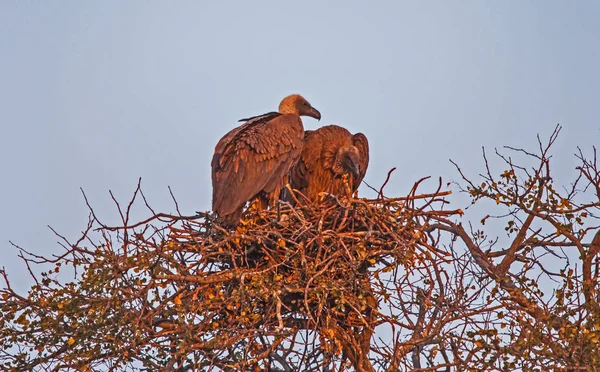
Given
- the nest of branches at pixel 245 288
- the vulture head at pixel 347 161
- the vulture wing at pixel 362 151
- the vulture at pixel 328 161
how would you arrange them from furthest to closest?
1. the vulture wing at pixel 362 151
2. the vulture at pixel 328 161
3. the vulture head at pixel 347 161
4. the nest of branches at pixel 245 288

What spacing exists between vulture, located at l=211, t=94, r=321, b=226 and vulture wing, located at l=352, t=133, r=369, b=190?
26.6 inches

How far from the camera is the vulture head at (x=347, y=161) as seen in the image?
9305 mm

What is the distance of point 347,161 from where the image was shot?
934 centimetres

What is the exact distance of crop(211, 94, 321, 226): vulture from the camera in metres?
8.46

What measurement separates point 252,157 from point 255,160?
0.04 m

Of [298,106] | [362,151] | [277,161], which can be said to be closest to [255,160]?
[277,161]

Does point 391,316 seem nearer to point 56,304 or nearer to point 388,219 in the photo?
point 388,219

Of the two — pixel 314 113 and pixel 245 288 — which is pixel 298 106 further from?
pixel 245 288

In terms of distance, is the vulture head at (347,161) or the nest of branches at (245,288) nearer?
the nest of branches at (245,288)

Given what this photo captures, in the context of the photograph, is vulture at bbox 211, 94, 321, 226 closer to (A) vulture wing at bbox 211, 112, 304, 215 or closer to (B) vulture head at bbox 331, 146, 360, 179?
(A) vulture wing at bbox 211, 112, 304, 215

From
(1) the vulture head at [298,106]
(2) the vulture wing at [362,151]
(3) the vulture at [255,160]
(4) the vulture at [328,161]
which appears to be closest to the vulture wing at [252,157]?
(3) the vulture at [255,160]

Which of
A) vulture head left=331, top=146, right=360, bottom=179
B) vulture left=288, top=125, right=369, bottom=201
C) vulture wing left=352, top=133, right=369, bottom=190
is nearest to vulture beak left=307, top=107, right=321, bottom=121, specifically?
vulture left=288, top=125, right=369, bottom=201

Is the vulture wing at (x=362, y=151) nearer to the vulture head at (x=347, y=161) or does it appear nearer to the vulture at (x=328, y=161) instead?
the vulture at (x=328, y=161)

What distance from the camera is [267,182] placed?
29.1ft
